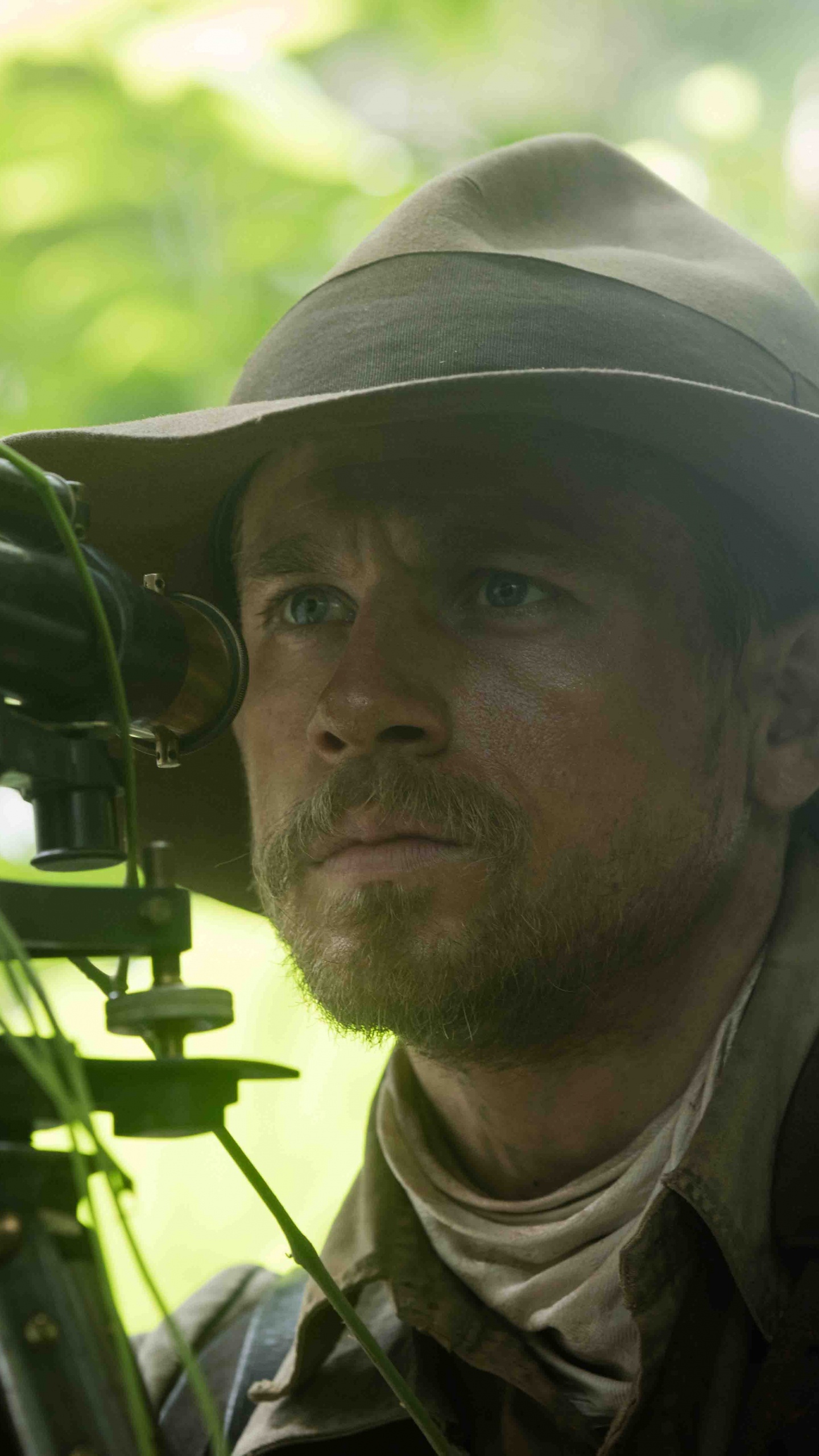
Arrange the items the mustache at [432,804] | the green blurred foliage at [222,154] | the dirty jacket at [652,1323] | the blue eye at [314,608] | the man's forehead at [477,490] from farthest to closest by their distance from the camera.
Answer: the green blurred foliage at [222,154]
the blue eye at [314,608]
the man's forehead at [477,490]
the mustache at [432,804]
the dirty jacket at [652,1323]

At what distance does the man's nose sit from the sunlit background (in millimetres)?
2857

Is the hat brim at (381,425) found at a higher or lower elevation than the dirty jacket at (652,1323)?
higher

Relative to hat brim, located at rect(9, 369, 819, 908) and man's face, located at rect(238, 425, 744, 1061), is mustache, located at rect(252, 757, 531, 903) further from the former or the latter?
hat brim, located at rect(9, 369, 819, 908)

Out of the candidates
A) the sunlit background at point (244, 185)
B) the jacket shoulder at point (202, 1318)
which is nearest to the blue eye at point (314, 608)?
the jacket shoulder at point (202, 1318)

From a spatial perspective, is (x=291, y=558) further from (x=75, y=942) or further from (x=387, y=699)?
(x=75, y=942)

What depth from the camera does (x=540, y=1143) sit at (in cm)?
210

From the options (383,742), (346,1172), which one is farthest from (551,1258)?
(346,1172)

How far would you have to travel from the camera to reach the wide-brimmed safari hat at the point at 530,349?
1777 millimetres

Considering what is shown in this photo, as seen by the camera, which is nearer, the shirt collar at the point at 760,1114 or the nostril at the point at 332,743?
the shirt collar at the point at 760,1114

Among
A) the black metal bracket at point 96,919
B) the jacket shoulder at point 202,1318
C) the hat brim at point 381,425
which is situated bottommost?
the jacket shoulder at point 202,1318

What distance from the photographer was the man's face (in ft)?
6.09

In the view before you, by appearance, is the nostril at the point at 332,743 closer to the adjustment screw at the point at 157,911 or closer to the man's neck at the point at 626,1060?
the man's neck at the point at 626,1060

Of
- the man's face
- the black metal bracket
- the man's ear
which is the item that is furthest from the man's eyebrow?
the black metal bracket

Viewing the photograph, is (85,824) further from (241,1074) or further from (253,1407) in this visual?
(253,1407)
